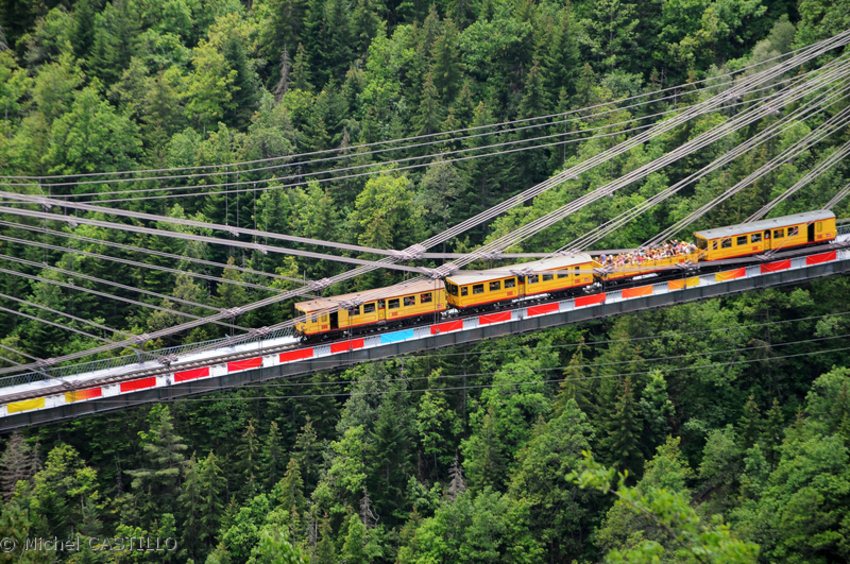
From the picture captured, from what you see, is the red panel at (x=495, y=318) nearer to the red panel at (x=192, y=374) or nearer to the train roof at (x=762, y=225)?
the train roof at (x=762, y=225)

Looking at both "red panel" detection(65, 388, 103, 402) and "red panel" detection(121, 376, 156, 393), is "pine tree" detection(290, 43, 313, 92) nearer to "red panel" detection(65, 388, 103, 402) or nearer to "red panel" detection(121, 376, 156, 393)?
"red panel" detection(121, 376, 156, 393)

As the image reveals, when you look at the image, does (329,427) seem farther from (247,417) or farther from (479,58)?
(479,58)

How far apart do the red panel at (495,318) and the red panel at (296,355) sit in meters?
9.71

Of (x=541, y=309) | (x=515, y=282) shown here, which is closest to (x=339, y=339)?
(x=515, y=282)

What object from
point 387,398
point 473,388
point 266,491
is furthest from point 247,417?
point 473,388

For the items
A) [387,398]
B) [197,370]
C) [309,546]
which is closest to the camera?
[197,370]

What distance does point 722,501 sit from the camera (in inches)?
2394

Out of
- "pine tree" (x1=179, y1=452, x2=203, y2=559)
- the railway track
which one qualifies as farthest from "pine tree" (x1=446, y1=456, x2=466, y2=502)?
"pine tree" (x1=179, y1=452, x2=203, y2=559)

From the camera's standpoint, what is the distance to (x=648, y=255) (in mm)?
61188

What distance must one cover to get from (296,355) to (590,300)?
658 inches

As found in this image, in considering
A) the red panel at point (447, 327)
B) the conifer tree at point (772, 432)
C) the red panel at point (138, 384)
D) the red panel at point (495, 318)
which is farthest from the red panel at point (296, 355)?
the conifer tree at point (772, 432)

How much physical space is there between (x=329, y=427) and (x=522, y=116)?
108ft

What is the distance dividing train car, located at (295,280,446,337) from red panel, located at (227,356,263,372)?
3.26 meters

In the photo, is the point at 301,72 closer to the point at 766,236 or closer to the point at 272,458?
the point at 272,458
